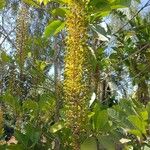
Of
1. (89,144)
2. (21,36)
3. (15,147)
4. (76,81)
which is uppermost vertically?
(21,36)

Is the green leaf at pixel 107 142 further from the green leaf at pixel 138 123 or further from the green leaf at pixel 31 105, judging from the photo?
the green leaf at pixel 31 105

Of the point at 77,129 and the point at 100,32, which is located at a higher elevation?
the point at 100,32

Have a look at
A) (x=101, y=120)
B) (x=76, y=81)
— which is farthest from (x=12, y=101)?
(x=76, y=81)

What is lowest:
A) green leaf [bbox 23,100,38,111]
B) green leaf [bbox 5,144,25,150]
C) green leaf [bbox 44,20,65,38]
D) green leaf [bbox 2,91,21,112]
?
green leaf [bbox 5,144,25,150]

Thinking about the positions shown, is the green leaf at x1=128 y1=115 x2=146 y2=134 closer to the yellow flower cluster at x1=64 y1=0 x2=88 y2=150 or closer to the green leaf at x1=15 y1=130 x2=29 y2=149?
the yellow flower cluster at x1=64 y1=0 x2=88 y2=150

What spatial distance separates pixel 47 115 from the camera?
371cm

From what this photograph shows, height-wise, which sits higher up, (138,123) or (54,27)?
(54,27)

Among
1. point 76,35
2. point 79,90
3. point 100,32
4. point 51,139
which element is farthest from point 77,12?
point 51,139

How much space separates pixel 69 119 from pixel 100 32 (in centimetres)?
98

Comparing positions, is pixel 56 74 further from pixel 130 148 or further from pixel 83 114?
pixel 83 114

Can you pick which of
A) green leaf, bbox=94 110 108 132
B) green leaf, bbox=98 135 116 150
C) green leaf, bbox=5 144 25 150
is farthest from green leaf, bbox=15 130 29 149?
green leaf, bbox=98 135 116 150

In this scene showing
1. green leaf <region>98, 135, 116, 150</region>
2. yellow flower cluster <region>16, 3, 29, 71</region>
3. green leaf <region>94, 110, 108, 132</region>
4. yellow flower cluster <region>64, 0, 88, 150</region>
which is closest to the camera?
yellow flower cluster <region>64, 0, 88, 150</region>

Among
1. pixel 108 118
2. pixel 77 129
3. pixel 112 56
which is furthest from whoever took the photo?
pixel 112 56

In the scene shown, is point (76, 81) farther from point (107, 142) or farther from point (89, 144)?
point (107, 142)
